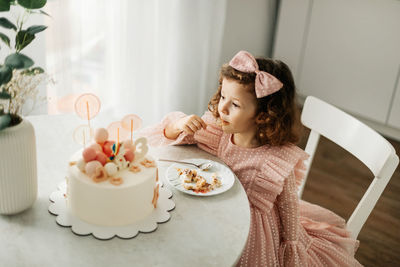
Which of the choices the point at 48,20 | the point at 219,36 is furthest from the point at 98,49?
the point at 219,36

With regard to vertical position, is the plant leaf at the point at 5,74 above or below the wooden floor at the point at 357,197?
above

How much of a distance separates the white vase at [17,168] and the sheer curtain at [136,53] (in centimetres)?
→ 121

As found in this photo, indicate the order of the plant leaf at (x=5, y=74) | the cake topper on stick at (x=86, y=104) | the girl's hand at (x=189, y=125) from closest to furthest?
the plant leaf at (x=5, y=74) → the cake topper on stick at (x=86, y=104) → the girl's hand at (x=189, y=125)

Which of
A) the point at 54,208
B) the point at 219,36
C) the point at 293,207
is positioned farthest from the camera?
the point at 219,36

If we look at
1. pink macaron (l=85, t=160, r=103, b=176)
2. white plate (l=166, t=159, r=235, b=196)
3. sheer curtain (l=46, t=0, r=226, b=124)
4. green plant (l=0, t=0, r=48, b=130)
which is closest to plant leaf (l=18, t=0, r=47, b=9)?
green plant (l=0, t=0, r=48, b=130)

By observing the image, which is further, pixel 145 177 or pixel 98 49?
pixel 98 49

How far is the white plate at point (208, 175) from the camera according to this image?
1.12 meters

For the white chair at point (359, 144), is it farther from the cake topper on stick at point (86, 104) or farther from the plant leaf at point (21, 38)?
the plant leaf at point (21, 38)

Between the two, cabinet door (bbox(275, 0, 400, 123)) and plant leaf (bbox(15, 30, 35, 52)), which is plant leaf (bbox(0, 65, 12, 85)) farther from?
cabinet door (bbox(275, 0, 400, 123))

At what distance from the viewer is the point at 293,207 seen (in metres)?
1.27

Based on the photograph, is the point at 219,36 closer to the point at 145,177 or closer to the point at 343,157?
the point at 343,157

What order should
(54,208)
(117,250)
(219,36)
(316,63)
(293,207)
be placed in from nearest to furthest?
(117,250) < (54,208) < (293,207) < (219,36) < (316,63)

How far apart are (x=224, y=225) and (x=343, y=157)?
83.6 inches

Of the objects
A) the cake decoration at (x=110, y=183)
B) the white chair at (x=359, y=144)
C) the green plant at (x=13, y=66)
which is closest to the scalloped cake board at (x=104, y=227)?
the cake decoration at (x=110, y=183)
